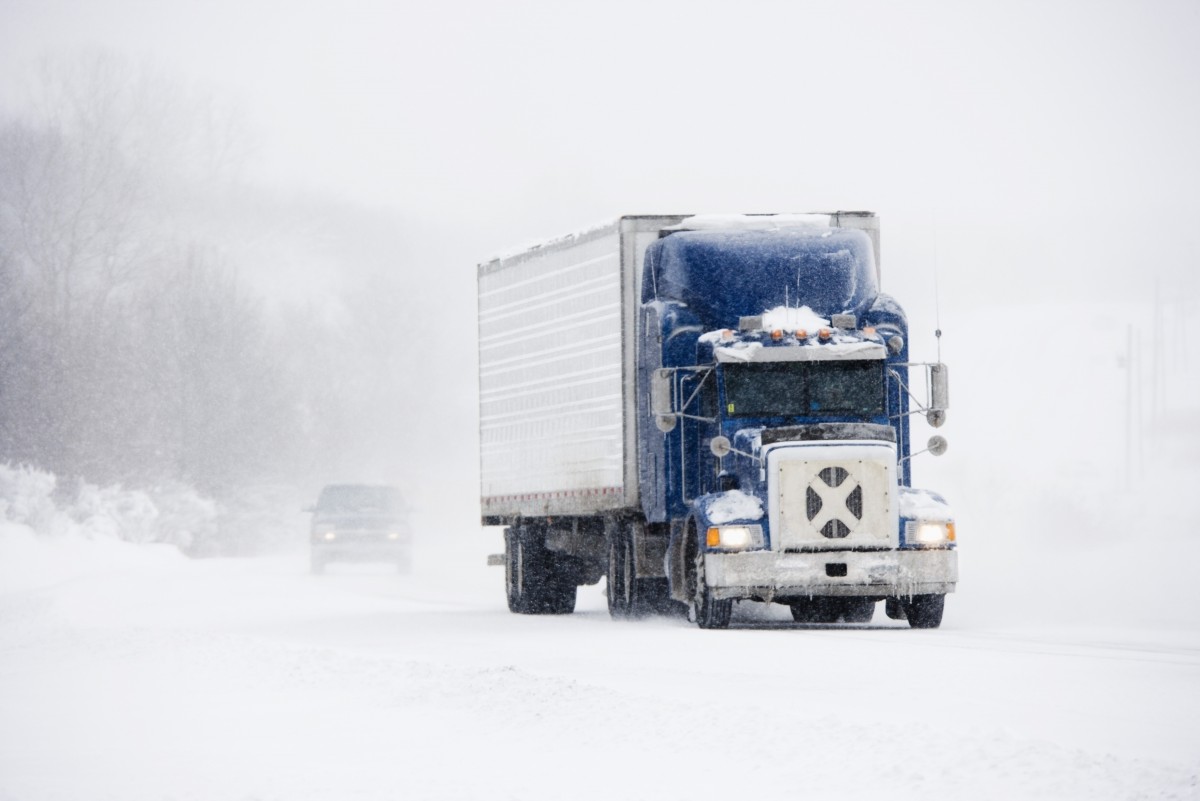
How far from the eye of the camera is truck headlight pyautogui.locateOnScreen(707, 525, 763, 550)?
64.7 feet

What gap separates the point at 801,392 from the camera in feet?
67.9

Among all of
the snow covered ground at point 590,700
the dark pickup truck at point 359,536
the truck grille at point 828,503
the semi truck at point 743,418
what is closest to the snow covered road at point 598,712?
the snow covered ground at point 590,700

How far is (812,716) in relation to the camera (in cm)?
1177

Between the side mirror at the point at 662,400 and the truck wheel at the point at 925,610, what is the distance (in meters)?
3.01

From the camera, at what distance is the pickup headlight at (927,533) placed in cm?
1994

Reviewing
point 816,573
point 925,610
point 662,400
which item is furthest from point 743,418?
point 925,610

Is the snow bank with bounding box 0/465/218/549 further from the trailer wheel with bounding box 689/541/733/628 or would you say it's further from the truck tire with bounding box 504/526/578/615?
the trailer wheel with bounding box 689/541/733/628

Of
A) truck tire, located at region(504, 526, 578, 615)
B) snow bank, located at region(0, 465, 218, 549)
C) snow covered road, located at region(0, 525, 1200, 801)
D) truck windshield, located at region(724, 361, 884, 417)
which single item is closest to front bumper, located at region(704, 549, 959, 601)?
snow covered road, located at region(0, 525, 1200, 801)

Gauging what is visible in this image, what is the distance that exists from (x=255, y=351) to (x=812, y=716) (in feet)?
233

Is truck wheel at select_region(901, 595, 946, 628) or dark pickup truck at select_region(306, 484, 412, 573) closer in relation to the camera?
truck wheel at select_region(901, 595, 946, 628)

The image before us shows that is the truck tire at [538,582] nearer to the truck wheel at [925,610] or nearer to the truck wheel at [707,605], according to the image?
the truck wheel at [707,605]

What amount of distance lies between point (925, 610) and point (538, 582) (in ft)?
21.6

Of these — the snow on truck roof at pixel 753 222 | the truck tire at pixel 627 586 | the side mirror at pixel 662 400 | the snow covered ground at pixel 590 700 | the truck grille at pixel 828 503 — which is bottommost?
the snow covered ground at pixel 590 700

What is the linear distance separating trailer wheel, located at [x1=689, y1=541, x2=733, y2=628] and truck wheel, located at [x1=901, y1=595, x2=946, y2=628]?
6.20ft
